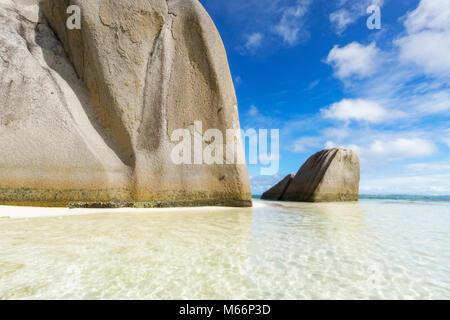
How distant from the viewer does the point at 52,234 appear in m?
2.74

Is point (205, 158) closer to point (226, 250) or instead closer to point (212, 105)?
point (212, 105)

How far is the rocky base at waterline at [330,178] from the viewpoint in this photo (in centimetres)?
1433

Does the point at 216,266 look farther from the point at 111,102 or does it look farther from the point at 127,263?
the point at 111,102

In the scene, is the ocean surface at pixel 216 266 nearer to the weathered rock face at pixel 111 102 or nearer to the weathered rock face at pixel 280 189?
the weathered rock face at pixel 111 102

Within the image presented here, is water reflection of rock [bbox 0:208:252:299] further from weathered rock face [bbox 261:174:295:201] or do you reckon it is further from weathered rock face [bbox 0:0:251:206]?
weathered rock face [bbox 261:174:295:201]

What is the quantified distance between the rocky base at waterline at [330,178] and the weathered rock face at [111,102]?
8398mm

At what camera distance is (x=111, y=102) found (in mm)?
7176

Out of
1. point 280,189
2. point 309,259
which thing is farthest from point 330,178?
point 309,259

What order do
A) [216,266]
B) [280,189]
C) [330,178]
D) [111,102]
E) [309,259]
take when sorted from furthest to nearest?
[280,189] → [330,178] → [111,102] → [309,259] → [216,266]

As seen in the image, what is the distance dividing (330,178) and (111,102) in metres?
12.8

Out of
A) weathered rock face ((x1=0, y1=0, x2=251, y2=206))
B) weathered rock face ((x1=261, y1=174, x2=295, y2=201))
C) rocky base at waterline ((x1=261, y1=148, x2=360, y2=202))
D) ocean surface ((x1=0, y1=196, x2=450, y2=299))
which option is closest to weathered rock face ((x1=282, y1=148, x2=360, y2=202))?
rocky base at waterline ((x1=261, y1=148, x2=360, y2=202))

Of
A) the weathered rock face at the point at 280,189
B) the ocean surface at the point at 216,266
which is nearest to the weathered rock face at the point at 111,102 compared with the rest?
the ocean surface at the point at 216,266
